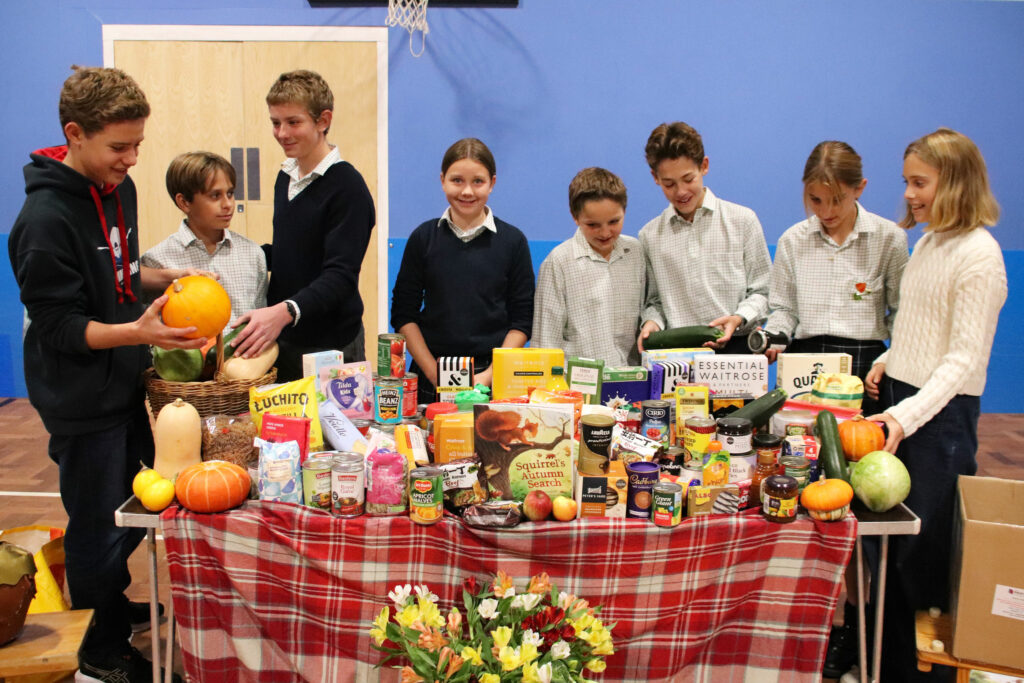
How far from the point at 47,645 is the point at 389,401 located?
1157 millimetres

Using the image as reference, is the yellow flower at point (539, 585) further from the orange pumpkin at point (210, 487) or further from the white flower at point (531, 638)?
the orange pumpkin at point (210, 487)

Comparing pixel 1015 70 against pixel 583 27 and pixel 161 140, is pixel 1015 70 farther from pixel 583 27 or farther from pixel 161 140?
pixel 161 140

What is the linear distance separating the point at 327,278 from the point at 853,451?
5.82 ft

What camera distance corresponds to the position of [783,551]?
80.4 inches

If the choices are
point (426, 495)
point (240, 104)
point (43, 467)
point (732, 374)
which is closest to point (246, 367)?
point (426, 495)

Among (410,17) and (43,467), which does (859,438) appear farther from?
(410,17)

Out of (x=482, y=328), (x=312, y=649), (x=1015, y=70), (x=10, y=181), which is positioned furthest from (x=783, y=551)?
(x=10, y=181)

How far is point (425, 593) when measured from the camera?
1.96m

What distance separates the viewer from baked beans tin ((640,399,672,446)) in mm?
2305

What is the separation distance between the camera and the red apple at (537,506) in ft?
6.56

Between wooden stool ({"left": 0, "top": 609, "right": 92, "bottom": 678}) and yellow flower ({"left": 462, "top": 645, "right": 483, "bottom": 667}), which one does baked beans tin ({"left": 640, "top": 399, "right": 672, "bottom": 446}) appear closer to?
yellow flower ({"left": 462, "top": 645, "right": 483, "bottom": 667})

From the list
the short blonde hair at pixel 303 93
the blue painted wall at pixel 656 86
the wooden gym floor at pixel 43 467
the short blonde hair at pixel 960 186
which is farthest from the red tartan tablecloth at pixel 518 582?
the blue painted wall at pixel 656 86

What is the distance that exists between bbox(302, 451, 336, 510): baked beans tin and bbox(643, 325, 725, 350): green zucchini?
134cm

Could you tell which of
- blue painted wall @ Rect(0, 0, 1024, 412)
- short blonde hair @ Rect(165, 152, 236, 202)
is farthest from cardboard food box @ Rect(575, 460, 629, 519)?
blue painted wall @ Rect(0, 0, 1024, 412)
